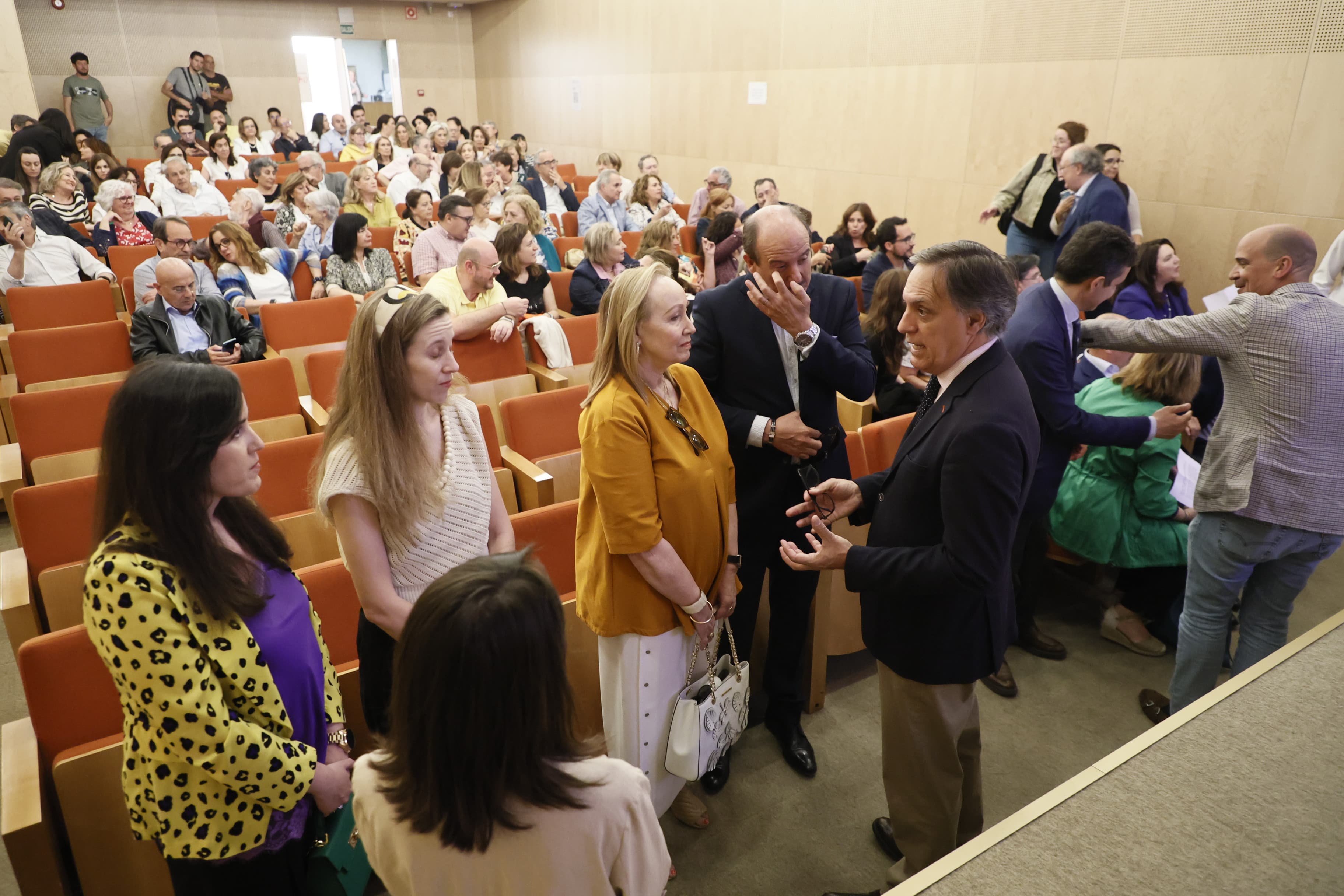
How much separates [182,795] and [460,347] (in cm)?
274

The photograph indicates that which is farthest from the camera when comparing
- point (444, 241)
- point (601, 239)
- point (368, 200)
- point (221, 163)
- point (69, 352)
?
point (221, 163)

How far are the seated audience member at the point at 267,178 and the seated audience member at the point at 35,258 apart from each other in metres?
2.32

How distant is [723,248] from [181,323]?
3.00 metres

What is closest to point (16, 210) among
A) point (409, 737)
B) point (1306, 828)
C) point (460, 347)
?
point (460, 347)

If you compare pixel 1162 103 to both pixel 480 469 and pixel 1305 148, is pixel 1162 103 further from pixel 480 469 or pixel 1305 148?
pixel 480 469

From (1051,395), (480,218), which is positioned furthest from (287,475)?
(480,218)

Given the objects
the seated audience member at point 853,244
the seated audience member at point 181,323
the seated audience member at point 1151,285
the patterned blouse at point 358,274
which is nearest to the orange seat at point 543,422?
the seated audience member at point 181,323

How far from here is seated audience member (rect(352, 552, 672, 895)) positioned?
974mm

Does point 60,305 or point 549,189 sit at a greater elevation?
point 549,189

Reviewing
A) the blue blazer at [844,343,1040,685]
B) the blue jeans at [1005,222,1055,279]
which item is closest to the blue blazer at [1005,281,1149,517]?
the blue blazer at [844,343,1040,685]

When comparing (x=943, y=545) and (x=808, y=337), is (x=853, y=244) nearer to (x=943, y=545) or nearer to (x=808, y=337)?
(x=808, y=337)

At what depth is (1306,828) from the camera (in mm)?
1538

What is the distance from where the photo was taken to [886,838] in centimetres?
230

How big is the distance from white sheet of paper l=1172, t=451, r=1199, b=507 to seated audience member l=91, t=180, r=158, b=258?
257 inches
